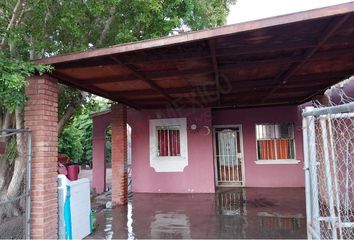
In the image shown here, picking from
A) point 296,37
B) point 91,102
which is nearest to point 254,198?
point 91,102

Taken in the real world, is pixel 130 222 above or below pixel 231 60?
below

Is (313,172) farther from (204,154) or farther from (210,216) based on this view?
(204,154)

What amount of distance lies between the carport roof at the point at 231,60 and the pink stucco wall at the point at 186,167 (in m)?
3.16

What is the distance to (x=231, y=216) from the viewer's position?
6.46 m

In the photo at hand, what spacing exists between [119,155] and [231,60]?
182 inches

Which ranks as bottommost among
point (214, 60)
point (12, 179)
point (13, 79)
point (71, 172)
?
point (12, 179)

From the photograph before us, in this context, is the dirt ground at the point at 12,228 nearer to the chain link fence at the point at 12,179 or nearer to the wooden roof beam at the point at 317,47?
the chain link fence at the point at 12,179

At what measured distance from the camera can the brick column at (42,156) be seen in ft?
13.6

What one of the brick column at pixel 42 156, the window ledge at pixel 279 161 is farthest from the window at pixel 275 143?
the brick column at pixel 42 156

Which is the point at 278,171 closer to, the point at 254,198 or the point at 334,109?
the point at 254,198

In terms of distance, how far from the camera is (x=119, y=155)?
26.5 feet

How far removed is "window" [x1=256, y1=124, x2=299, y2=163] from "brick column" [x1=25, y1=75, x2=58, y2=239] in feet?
24.1

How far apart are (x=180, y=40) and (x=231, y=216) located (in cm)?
429

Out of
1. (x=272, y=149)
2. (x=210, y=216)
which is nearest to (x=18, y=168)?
(x=210, y=216)
